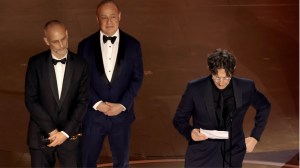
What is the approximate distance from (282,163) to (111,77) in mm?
2289

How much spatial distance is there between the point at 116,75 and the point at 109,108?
293mm

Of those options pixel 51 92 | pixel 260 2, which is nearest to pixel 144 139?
pixel 51 92

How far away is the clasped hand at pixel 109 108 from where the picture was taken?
6.86 meters

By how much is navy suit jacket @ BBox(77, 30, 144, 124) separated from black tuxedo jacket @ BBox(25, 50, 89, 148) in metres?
0.41

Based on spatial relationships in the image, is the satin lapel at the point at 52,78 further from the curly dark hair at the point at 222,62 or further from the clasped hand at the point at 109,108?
the curly dark hair at the point at 222,62

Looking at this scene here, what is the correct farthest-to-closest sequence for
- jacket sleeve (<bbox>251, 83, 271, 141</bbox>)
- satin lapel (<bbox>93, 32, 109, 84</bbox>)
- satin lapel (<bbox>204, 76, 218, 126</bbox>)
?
satin lapel (<bbox>93, 32, 109, 84</bbox>) < jacket sleeve (<bbox>251, 83, 271, 141</bbox>) < satin lapel (<bbox>204, 76, 218, 126</bbox>)

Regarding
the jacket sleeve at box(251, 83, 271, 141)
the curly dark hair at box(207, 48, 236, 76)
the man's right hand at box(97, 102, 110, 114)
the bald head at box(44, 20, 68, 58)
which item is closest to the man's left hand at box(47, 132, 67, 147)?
the man's right hand at box(97, 102, 110, 114)

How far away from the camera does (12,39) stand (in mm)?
12117

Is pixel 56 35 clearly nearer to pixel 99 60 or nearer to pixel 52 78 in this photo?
pixel 52 78

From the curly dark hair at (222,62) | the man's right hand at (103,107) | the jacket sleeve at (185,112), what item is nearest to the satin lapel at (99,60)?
the man's right hand at (103,107)

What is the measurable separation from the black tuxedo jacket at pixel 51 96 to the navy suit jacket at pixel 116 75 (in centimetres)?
41

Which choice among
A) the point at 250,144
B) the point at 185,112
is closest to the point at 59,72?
the point at 185,112

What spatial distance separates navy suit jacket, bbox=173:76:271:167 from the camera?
598cm

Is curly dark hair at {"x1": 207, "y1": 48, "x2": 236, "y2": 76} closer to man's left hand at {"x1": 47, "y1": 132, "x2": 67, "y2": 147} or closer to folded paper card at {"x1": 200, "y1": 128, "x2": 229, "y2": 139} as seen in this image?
folded paper card at {"x1": 200, "y1": 128, "x2": 229, "y2": 139}
